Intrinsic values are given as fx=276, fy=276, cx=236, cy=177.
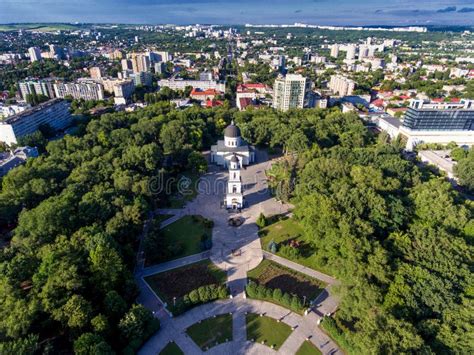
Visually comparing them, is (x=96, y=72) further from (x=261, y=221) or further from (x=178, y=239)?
(x=261, y=221)

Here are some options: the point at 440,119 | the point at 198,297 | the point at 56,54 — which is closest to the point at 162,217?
the point at 198,297

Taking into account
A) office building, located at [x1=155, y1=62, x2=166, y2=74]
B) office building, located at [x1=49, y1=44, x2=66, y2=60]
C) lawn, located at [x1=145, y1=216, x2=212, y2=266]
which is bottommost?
lawn, located at [x1=145, y1=216, x2=212, y2=266]

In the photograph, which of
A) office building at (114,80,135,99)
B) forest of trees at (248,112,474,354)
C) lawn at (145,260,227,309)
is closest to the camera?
forest of trees at (248,112,474,354)

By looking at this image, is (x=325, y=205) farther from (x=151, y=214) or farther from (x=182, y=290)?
(x=151, y=214)

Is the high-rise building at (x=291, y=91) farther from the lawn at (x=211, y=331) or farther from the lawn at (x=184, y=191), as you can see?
the lawn at (x=211, y=331)

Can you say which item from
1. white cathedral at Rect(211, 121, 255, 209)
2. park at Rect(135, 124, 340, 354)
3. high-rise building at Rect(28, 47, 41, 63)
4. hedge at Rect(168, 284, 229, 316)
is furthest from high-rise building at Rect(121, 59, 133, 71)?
hedge at Rect(168, 284, 229, 316)

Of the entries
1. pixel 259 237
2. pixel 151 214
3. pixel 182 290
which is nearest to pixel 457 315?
pixel 259 237

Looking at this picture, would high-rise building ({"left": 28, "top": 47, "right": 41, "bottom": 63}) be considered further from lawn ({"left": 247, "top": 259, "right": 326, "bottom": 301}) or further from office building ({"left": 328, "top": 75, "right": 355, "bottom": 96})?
lawn ({"left": 247, "top": 259, "right": 326, "bottom": 301})
